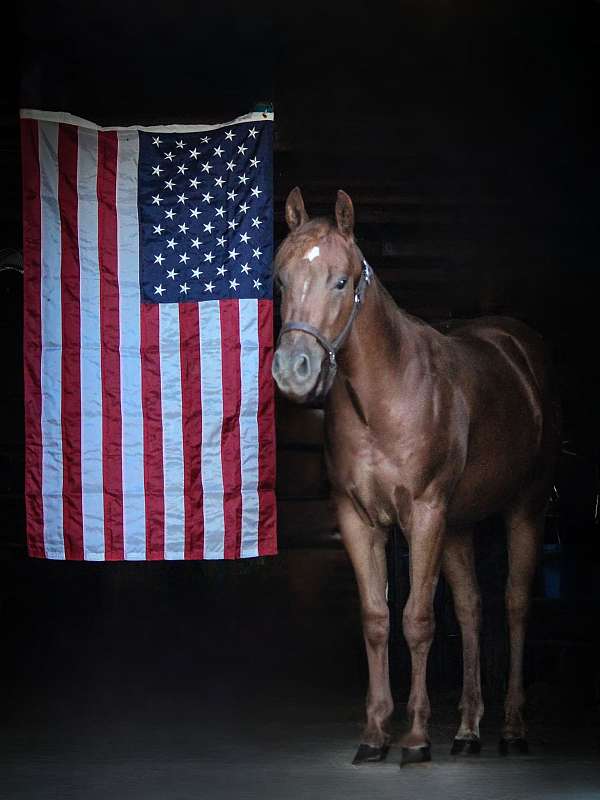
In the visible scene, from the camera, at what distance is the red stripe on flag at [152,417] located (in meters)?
5.75

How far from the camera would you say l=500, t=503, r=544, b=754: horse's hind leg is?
5.39 meters

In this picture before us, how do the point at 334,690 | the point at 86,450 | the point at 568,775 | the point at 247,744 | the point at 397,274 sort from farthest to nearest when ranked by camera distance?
the point at 397,274 < the point at 334,690 < the point at 86,450 < the point at 247,744 < the point at 568,775

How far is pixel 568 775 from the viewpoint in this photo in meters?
4.76

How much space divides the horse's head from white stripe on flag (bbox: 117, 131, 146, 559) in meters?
1.23

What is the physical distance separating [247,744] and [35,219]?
106 inches

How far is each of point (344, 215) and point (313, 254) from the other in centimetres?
26

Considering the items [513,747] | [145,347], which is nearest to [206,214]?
[145,347]

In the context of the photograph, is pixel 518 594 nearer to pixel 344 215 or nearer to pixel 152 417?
pixel 152 417

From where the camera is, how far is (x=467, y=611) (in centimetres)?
577

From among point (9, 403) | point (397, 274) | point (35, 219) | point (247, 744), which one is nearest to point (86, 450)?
point (35, 219)

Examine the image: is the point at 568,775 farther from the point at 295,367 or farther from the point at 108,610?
the point at 108,610

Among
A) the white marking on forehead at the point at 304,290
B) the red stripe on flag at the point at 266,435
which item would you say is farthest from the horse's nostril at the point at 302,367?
the red stripe on flag at the point at 266,435

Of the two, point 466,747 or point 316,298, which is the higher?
point 316,298

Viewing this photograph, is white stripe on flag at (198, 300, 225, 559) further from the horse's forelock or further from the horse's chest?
the horse's forelock
